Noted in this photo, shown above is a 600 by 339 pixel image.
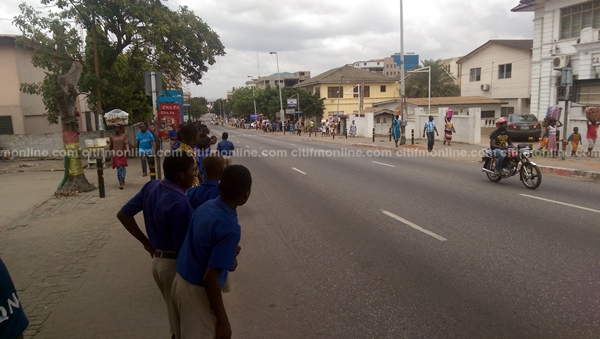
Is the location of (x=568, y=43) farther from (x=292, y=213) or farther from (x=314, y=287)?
(x=314, y=287)

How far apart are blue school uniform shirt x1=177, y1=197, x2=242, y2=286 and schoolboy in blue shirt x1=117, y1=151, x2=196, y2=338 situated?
0.48 meters

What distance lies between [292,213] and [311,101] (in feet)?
166

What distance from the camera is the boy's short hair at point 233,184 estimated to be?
2795 millimetres

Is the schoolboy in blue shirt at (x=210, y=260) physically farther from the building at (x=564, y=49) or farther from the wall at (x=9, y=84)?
the wall at (x=9, y=84)

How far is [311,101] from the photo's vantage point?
2314 inches

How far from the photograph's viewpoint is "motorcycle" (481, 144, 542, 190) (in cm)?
1087

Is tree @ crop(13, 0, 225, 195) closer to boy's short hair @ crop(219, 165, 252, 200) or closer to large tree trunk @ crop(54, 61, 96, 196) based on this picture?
large tree trunk @ crop(54, 61, 96, 196)

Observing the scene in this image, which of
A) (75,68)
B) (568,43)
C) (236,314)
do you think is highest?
(568,43)

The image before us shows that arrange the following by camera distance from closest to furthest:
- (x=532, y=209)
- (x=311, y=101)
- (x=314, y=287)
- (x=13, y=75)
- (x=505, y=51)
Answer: (x=314, y=287) < (x=532, y=209) < (x=13, y=75) < (x=505, y=51) < (x=311, y=101)

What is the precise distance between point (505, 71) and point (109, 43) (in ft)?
111

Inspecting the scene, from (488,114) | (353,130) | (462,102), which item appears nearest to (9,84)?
(353,130)

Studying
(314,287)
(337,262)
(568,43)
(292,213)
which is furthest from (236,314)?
(568,43)

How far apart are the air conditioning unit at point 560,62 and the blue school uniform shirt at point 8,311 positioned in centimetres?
2801

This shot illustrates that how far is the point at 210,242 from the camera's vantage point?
265cm
